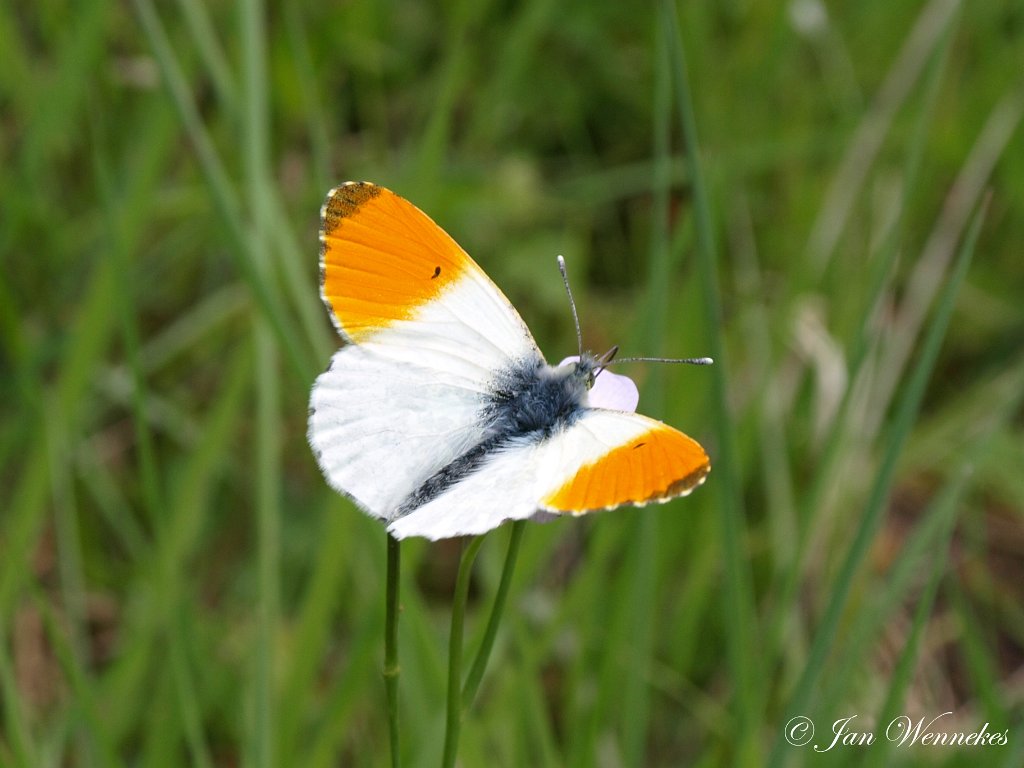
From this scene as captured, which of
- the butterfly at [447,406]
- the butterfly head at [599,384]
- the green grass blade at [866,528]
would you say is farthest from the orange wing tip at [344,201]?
the green grass blade at [866,528]

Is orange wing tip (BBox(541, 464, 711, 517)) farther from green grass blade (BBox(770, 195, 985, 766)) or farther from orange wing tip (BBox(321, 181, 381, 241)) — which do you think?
orange wing tip (BBox(321, 181, 381, 241))

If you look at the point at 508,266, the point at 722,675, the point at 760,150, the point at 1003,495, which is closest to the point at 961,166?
the point at 760,150

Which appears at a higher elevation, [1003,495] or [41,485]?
[41,485]

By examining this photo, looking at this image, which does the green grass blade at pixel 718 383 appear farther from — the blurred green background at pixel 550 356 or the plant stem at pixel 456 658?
the plant stem at pixel 456 658

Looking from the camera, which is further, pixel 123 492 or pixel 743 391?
pixel 743 391

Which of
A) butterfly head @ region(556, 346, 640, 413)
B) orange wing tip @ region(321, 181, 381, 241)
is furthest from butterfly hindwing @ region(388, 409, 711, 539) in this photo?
orange wing tip @ region(321, 181, 381, 241)

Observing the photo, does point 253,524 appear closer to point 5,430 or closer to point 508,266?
point 5,430

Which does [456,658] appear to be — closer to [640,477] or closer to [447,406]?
[640,477]
